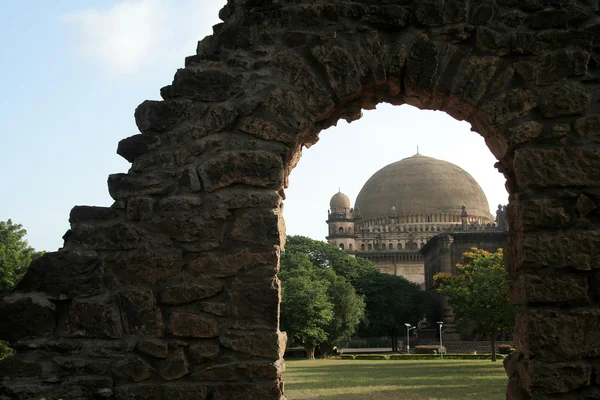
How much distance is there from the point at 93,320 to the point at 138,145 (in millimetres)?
1250

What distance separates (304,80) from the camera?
4887mm

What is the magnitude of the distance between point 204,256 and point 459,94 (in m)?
2.10

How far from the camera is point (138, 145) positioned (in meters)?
4.90

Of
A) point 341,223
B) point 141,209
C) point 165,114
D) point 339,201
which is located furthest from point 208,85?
point 339,201

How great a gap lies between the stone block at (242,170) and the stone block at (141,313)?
849mm

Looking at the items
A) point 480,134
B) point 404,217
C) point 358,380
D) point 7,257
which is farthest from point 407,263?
point 480,134

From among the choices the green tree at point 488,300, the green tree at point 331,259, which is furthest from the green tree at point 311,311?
the green tree at point 331,259

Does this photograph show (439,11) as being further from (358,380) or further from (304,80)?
(358,380)

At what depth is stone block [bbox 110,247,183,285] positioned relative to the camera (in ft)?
15.3

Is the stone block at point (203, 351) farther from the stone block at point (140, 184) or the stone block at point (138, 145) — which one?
the stone block at point (138, 145)

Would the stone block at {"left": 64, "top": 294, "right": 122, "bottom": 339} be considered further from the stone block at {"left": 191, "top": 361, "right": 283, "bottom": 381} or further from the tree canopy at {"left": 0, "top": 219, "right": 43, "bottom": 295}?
the tree canopy at {"left": 0, "top": 219, "right": 43, "bottom": 295}

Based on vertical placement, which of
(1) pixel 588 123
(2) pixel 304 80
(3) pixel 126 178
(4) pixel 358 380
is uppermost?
(2) pixel 304 80

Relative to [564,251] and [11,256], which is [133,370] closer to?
[564,251]

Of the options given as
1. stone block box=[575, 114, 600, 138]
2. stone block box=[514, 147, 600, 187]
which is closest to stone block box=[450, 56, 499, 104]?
stone block box=[514, 147, 600, 187]
